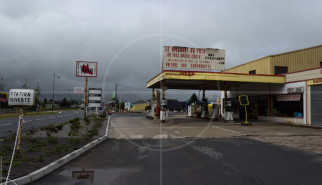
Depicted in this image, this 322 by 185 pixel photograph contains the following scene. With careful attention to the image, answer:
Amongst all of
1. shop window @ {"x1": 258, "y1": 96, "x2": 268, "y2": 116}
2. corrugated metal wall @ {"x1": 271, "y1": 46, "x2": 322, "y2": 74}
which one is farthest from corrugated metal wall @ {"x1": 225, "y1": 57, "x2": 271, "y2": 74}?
shop window @ {"x1": 258, "y1": 96, "x2": 268, "y2": 116}

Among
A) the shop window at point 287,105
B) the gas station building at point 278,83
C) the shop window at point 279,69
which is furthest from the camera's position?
the shop window at point 279,69

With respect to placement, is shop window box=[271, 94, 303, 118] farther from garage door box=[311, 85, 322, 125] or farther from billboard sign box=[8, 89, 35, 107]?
billboard sign box=[8, 89, 35, 107]

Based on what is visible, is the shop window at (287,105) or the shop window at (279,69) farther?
the shop window at (279,69)

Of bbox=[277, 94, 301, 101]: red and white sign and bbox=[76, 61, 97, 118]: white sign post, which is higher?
bbox=[76, 61, 97, 118]: white sign post

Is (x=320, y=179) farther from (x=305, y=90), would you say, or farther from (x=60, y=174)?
(x=305, y=90)

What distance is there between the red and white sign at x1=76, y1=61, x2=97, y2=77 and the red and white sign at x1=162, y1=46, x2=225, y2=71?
752 cm

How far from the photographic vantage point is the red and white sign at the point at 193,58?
2084 cm

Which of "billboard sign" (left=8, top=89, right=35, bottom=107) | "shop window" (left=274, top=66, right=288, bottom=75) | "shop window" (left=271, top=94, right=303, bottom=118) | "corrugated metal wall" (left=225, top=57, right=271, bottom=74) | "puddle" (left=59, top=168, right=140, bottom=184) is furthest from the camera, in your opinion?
"corrugated metal wall" (left=225, top=57, right=271, bottom=74)

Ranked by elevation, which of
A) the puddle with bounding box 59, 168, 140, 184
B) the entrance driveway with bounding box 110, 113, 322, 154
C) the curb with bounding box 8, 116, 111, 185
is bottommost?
the entrance driveway with bounding box 110, 113, 322, 154

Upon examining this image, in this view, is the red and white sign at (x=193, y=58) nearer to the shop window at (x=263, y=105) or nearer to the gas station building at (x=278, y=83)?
the gas station building at (x=278, y=83)

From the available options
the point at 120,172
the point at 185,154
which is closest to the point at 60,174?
the point at 120,172

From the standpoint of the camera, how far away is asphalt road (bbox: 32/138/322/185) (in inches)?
188

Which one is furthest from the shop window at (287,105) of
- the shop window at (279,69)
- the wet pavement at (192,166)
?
the wet pavement at (192,166)

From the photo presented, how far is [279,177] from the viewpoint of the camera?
16.3ft
